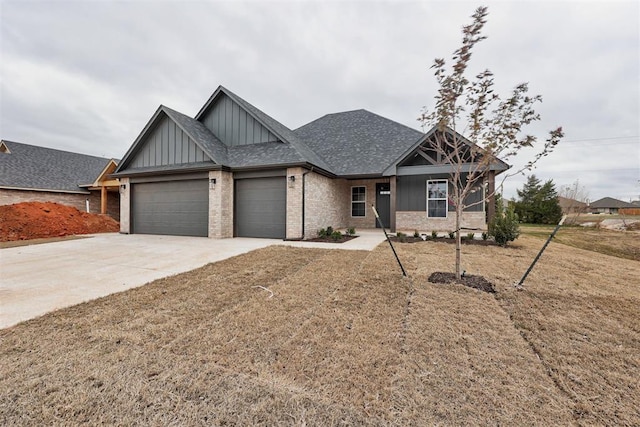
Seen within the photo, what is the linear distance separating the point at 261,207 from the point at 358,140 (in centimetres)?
806

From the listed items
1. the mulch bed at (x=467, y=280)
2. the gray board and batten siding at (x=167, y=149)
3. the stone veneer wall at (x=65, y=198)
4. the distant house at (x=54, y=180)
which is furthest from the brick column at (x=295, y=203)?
the stone veneer wall at (x=65, y=198)

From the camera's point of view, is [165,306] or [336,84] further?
[336,84]

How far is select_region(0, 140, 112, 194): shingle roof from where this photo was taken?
15.4m

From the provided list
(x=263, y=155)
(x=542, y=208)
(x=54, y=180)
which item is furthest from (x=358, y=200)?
(x=54, y=180)

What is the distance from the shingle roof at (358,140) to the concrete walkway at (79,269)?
6178 mm

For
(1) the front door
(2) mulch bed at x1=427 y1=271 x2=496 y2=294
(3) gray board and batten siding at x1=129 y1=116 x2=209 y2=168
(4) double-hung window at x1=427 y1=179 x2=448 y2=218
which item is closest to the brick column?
(3) gray board and batten siding at x1=129 y1=116 x2=209 y2=168

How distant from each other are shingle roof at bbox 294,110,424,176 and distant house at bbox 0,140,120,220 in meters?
13.2

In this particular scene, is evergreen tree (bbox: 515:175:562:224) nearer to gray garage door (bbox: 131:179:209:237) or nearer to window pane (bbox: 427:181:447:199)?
window pane (bbox: 427:181:447:199)

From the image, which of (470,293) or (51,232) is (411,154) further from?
(51,232)

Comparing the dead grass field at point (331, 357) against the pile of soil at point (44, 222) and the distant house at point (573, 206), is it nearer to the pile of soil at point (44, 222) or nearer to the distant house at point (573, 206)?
the distant house at point (573, 206)

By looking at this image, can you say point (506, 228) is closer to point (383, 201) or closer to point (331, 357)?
point (383, 201)

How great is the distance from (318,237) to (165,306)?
739 centimetres

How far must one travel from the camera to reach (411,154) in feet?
37.6

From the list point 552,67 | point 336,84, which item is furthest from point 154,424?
point 336,84
